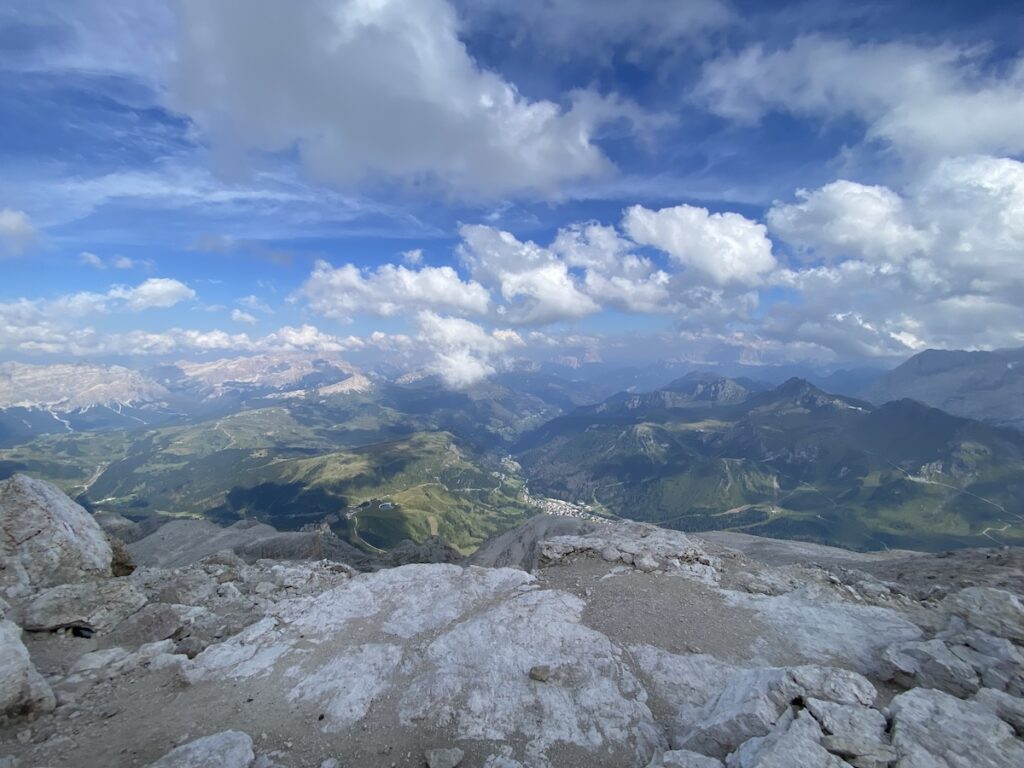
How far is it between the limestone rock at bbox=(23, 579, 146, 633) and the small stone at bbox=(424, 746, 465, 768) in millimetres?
19135

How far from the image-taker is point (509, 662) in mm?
19656

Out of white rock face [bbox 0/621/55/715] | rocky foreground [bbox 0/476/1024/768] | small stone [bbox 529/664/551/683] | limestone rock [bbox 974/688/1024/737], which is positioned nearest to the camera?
limestone rock [bbox 974/688/1024/737]

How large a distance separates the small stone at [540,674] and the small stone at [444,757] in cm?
419

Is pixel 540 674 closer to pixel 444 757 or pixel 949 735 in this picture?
pixel 444 757

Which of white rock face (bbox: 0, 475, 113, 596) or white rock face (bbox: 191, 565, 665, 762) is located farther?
white rock face (bbox: 0, 475, 113, 596)

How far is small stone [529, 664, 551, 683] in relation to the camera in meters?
18.4

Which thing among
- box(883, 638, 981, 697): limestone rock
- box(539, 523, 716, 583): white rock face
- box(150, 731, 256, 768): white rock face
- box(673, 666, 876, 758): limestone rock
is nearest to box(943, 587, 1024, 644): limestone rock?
box(883, 638, 981, 697): limestone rock

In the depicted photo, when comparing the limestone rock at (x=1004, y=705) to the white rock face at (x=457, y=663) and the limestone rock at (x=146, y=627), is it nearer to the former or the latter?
the white rock face at (x=457, y=663)

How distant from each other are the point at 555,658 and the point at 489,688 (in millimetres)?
3153

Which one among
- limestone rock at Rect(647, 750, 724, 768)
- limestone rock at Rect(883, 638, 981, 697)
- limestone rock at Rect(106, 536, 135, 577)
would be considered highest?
limestone rock at Rect(883, 638, 981, 697)

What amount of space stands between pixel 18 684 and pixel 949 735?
29123 mm

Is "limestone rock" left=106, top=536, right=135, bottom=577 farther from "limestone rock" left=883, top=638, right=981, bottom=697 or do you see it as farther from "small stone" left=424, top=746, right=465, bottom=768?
"limestone rock" left=883, top=638, right=981, bottom=697

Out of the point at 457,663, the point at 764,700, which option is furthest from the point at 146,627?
the point at 764,700

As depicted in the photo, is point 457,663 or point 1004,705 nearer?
point 1004,705
